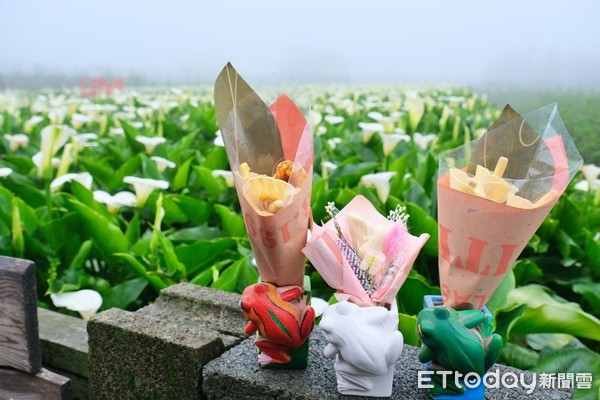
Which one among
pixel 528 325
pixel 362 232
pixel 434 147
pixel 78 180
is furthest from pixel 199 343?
pixel 434 147

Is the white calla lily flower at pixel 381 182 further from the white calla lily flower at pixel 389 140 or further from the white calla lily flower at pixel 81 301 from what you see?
the white calla lily flower at pixel 81 301

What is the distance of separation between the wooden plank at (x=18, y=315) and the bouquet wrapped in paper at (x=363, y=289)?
1.61 ft

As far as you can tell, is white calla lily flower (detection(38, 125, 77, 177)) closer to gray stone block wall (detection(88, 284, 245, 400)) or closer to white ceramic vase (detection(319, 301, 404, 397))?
gray stone block wall (detection(88, 284, 245, 400))

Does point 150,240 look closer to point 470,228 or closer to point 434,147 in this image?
point 470,228

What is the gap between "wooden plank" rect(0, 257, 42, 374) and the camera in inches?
39.6

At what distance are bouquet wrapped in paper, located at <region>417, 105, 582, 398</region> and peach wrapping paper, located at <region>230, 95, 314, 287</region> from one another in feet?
0.71

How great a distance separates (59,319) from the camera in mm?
1552

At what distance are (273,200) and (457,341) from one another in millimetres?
350

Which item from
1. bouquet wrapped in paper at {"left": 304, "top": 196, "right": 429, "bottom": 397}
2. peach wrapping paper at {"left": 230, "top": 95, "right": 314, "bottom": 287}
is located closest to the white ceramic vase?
bouquet wrapped in paper at {"left": 304, "top": 196, "right": 429, "bottom": 397}

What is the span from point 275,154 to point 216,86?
15cm

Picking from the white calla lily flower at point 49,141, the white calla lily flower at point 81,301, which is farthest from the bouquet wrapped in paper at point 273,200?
the white calla lily flower at point 49,141

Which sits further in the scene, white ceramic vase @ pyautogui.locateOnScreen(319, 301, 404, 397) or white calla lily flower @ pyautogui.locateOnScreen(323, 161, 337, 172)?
white calla lily flower @ pyautogui.locateOnScreen(323, 161, 337, 172)

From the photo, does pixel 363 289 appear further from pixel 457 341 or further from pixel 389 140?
pixel 389 140

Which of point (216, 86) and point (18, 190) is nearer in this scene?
point (216, 86)
